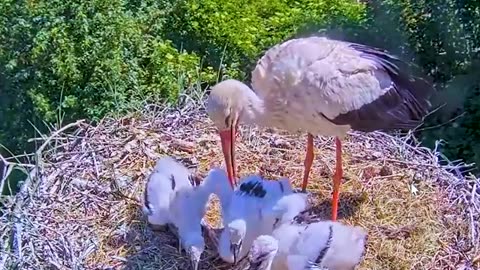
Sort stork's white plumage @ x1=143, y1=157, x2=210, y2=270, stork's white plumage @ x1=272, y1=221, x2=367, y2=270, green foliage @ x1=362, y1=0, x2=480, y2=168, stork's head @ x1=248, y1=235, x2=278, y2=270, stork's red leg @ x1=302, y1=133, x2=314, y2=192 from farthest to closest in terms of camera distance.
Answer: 1. green foliage @ x1=362, y1=0, x2=480, y2=168
2. stork's red leg @ x1=302, y1=133, x2=314, y2=192
3. stork's white plumage @ x1=143, y1=157, x2=210, y2=270
4. stork's white plumage @ x1=272, y1=221, x2=367, y2=270
5. stork's head @ x1=248, y1=235, x2=278, y2=270

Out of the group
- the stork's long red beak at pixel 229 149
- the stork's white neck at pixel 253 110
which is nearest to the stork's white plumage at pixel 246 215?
the stork's long red beak at pixel 229 149

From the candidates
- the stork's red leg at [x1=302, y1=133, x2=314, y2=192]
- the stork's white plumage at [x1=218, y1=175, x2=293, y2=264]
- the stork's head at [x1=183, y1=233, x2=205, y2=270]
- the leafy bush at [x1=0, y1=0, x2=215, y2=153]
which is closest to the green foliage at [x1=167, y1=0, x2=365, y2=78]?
the leafy bush at [x1=0, y1=0, x2=215, y2=153]

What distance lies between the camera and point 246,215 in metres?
3.52

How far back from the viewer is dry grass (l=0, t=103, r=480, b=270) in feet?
12.0

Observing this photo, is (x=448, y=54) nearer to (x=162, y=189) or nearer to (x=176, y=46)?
(x=176, y=46)

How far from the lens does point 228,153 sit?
3.74m

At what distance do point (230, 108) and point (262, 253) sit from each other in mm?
617

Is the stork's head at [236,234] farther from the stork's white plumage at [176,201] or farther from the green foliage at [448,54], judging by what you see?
the green foliage at [448,54]

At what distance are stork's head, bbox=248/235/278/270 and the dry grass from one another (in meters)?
0.29

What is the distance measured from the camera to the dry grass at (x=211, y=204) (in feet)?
12.0

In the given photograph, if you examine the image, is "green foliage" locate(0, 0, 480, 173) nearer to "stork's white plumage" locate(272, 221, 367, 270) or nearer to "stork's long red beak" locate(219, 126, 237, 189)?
"stork's long red beak" locate(219, 126, 237, 189)

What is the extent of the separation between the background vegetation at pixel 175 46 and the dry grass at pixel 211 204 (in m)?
0.43

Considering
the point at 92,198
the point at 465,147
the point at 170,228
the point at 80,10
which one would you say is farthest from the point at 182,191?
the point at 465,147

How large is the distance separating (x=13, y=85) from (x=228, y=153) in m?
1.91
